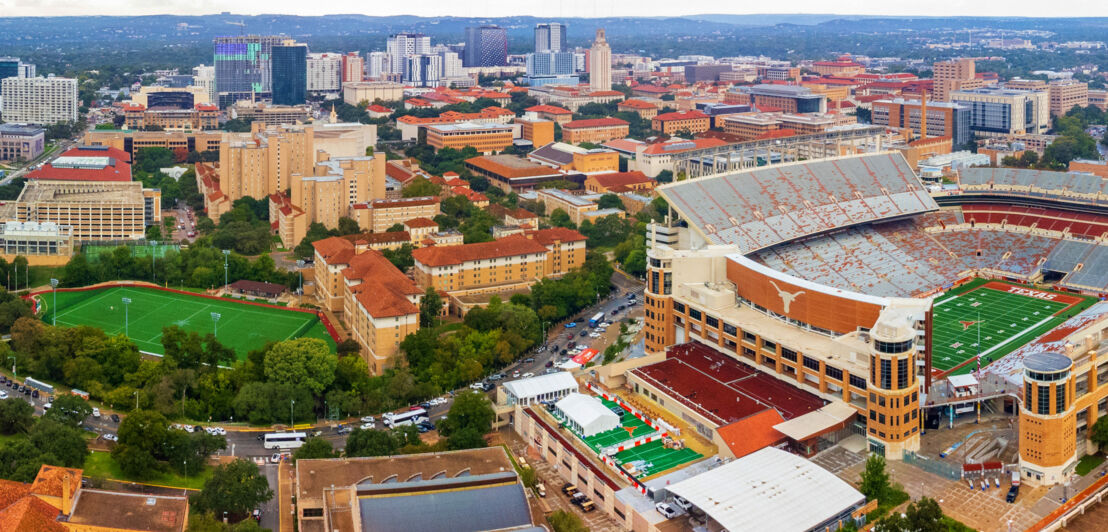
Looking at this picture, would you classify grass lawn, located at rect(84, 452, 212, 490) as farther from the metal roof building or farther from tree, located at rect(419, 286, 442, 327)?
tree, located at rect(419, 286, 442, 327)

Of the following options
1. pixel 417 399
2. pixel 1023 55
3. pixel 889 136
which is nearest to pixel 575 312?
→ pixel 417 399

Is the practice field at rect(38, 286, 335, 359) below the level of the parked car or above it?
above

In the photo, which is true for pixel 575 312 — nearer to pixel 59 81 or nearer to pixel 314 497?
pixel 314 497

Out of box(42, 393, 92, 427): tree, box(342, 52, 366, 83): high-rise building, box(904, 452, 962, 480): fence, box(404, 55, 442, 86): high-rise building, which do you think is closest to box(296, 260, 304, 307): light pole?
box(42, 393, 92, 427): tree

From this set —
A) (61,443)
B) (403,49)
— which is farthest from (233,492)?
(403,49)

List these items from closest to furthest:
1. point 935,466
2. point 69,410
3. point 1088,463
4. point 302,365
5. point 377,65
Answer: point 935,466 → point 1088,463 → point 69,410 → point 302,365 → point 377,65

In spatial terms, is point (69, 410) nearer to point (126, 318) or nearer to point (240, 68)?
point (126, 318)

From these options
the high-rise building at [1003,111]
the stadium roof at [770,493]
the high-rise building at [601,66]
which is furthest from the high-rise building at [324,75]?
the stadium roof at [770,493]
